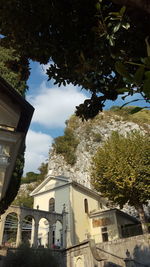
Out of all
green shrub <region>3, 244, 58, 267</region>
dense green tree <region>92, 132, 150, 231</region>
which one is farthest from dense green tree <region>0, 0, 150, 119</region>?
dense green tree <region>92, 132, 150, 231</region>

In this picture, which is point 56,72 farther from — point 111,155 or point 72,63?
point 111,155

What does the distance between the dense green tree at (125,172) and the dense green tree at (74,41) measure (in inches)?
696

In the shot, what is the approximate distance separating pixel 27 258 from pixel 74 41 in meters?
17.4

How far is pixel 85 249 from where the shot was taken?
17250 mm

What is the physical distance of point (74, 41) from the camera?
111 inches

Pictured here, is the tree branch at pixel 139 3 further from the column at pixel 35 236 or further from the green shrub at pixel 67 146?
the green shrub at pixel 67 146

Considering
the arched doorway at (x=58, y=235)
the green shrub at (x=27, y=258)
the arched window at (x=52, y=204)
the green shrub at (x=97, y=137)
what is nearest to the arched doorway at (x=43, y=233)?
the arched doorway at (x=58, y=235)

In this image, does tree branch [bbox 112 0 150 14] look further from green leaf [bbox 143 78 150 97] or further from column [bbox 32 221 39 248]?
column [bbox 32 221 39 248]

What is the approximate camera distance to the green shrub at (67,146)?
43.0 m

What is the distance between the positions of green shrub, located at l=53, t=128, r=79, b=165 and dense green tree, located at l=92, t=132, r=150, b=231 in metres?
19.7

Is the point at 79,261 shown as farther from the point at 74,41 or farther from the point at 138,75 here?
the point at 138,75

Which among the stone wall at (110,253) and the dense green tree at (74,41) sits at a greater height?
the dense green tree at (74,41)

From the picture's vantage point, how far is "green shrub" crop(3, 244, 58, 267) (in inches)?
625

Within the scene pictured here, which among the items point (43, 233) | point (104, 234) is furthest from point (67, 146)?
point (104, 234)
